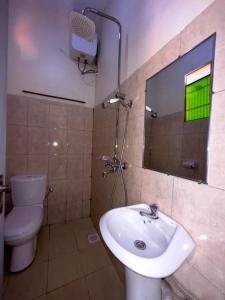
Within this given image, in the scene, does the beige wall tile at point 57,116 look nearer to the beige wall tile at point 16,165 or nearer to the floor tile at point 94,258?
the beige wall tile at point 16,165

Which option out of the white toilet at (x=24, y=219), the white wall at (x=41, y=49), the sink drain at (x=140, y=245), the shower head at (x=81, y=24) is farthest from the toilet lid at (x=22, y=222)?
the shower head at (x=81, y=24)

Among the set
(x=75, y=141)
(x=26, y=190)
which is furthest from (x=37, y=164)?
(x=75, y=141)

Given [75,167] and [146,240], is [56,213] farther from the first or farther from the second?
[146,240]

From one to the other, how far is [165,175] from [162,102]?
51cm

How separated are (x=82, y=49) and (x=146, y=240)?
85.2 inches

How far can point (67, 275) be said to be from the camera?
1.28 metres

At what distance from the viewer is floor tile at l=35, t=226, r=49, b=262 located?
1454mm

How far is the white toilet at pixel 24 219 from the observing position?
124 cm

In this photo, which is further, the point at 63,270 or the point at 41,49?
the point at 41,49

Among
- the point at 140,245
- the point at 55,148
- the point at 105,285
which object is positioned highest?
the point at 55,148

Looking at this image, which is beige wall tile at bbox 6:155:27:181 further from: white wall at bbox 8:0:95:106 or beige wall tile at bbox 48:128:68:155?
white wall at bbox 8:0:95:106

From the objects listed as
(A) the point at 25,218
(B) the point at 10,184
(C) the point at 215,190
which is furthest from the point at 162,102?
(B) the point at 10,184

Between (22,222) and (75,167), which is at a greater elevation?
(75,167)

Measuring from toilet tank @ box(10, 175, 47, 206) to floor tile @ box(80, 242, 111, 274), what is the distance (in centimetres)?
81
